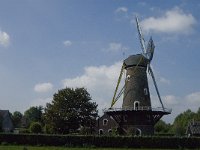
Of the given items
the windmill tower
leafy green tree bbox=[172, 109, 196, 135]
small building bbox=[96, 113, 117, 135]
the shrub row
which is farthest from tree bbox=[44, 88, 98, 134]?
leafy green tree bbox=[172, 109, 196, 135]

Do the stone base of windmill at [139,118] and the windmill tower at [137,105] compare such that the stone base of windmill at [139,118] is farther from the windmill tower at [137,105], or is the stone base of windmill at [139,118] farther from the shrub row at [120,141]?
the shrub row at [120,141]

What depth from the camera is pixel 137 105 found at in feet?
174

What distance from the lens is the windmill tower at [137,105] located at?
174 feet

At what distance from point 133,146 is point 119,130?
11.5 metres

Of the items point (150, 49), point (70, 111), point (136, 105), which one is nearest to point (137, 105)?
point (136, 105)

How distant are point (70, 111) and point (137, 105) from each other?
17568 mm

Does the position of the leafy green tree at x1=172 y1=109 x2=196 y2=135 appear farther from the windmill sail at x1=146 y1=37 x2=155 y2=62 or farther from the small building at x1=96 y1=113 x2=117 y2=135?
the windmill sail at x1=146 y1=37 x2=155 y2=62

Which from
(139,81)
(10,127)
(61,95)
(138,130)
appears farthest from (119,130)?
(10,127)

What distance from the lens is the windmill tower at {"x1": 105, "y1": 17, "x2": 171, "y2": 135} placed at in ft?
174

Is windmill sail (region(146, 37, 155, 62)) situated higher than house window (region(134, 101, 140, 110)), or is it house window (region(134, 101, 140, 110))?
windmill sail (region(146, 37, 155, 62))

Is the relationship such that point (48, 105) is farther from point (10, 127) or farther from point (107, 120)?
point (10, 127)

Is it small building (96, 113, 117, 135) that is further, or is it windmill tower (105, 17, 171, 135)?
small building (96, 113, 117, 135)

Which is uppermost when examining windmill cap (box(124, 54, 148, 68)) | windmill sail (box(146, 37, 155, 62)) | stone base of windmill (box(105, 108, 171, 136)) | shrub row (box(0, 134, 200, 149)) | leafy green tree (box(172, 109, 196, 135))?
windmill sail (box(146, 37, 155, 62))

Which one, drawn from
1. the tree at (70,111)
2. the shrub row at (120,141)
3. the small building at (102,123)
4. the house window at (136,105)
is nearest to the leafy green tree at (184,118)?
the small building at (102,123)
